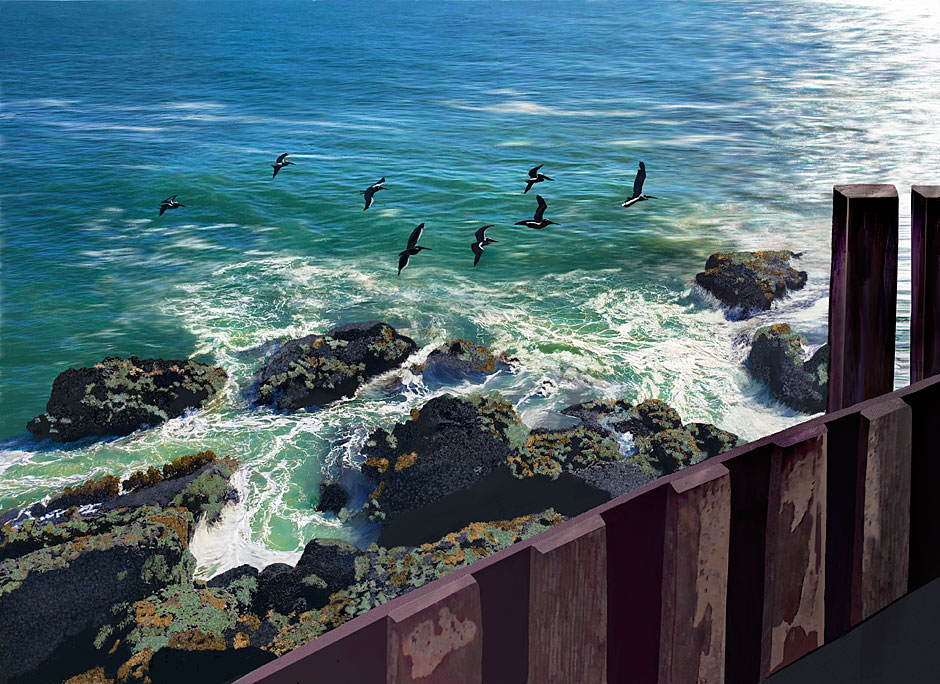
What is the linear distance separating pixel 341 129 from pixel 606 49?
40.7 m

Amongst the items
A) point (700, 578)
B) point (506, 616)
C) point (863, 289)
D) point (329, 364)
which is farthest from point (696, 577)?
point (329, 364)

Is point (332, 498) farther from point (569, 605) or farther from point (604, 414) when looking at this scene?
point (569, 605)

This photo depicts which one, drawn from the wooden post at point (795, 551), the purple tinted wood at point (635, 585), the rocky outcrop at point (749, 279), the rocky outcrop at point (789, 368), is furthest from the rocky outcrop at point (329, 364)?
the purple tinted wood at point (635, 585)

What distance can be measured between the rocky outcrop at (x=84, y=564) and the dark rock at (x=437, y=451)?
239 cm

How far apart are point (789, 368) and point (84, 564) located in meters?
11.1

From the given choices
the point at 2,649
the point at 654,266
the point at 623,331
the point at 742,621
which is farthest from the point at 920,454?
the point at 654,266

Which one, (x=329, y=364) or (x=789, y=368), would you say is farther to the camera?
(x=329, y=364)

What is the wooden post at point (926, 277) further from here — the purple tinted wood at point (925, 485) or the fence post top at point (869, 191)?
the purple tinted wood at point (925, 485)

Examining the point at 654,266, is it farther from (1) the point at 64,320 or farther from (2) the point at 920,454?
(2) the point at 920,454

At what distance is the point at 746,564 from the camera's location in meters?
2.54

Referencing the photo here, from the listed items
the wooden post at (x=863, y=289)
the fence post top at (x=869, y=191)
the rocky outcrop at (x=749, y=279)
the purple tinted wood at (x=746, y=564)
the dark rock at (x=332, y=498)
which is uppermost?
the fence post top at (x=869, y=191)

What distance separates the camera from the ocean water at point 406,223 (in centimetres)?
1545

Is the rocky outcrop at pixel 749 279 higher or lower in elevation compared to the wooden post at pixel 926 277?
lower

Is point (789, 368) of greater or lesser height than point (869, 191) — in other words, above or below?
below
